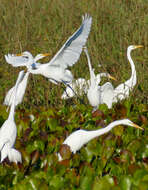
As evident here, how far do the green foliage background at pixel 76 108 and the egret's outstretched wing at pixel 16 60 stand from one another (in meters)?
0.23

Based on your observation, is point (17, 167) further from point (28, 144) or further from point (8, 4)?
point (8, 4)

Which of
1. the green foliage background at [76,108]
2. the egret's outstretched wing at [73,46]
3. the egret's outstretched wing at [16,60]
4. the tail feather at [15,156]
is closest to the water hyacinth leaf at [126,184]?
the green foliage background at [76,108]

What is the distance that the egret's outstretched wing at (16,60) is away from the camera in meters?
5.29

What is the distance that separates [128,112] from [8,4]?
385cm

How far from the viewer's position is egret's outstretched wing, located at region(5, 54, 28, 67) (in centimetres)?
529

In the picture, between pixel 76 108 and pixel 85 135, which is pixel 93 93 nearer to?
pixel 76 108

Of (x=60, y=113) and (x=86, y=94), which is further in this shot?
(x=86, y=94)

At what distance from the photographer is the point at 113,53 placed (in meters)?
6.24

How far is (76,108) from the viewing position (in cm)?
434

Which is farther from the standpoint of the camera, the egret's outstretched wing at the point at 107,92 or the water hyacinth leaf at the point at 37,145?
the egret's outstretched wing at the point at 107,92

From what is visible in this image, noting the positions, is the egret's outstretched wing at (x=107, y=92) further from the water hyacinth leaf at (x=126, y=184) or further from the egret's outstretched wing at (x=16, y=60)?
the water hyacinth leaf at (x=126, y=184)

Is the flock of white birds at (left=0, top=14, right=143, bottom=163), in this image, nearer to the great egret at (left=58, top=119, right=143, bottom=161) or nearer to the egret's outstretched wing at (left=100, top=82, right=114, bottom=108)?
the egret's outstretched wing at (left=100, top=82, right=114, bottom=108)

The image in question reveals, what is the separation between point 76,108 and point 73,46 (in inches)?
55.9

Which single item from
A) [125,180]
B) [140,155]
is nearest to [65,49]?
[140,155]
